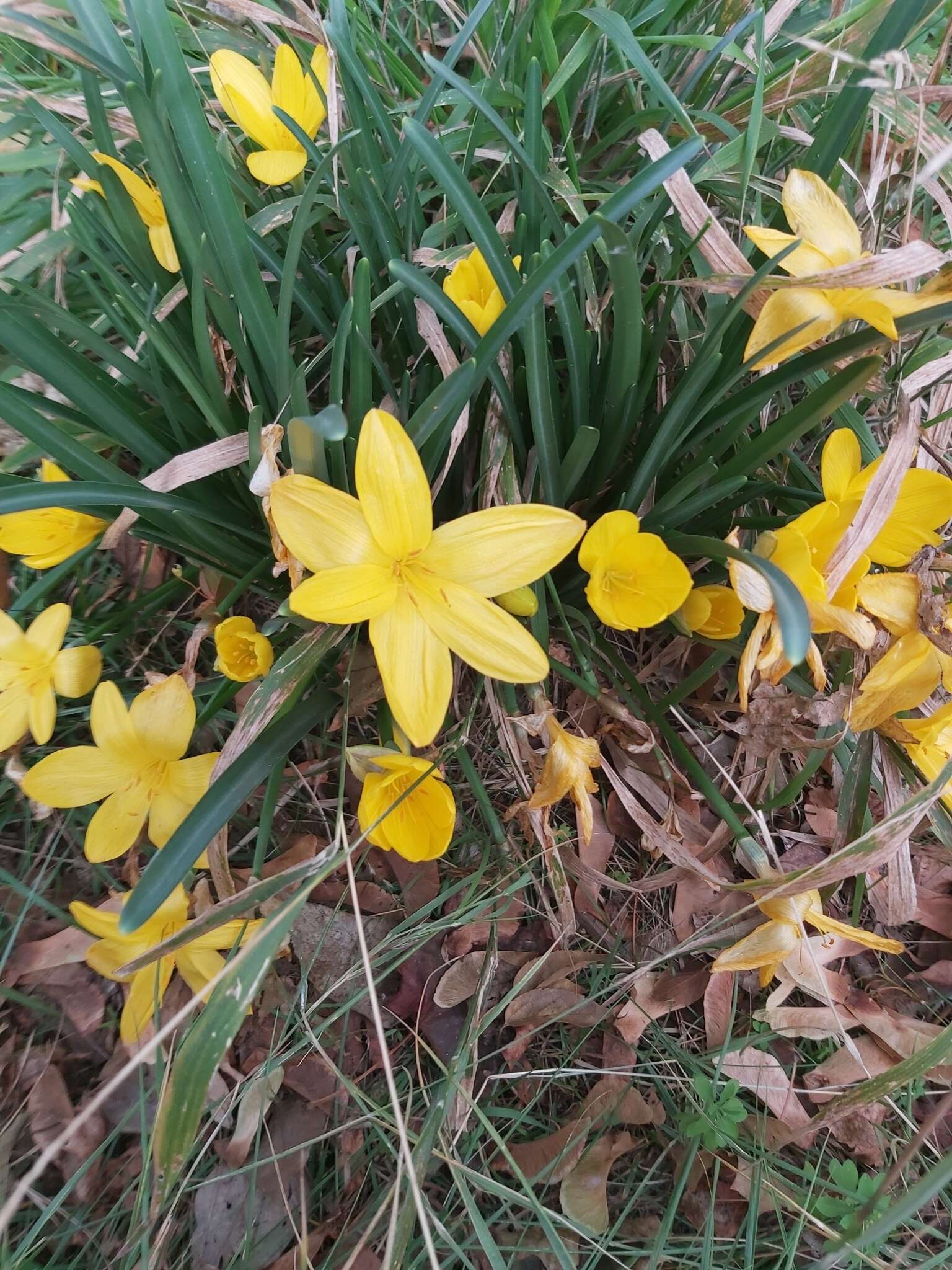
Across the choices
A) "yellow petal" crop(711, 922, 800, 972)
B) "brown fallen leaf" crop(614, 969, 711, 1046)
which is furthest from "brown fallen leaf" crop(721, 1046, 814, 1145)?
"yellow petal" crop(711, 922, 800, 972)

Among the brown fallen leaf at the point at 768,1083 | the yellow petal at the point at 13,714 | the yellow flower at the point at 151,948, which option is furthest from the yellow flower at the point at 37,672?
the brown fallen leaf at the point at 768,1083

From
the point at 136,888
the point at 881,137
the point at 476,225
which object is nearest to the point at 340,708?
the point at 136,888

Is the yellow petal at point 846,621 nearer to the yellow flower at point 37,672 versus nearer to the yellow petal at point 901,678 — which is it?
the yellow petal at point 901,678

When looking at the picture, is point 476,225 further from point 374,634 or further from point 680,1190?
point 680,1190

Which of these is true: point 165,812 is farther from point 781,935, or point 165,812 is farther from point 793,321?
point 793,321

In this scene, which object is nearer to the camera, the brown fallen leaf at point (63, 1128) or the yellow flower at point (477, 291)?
the yellow flower at point (477, 291)

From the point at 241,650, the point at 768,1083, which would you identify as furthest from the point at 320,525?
the point at 768,1083

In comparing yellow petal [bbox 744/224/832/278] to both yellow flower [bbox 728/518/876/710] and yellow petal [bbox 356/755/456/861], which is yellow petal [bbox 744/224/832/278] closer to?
yellow flower [bbox 728/518/876/710]
